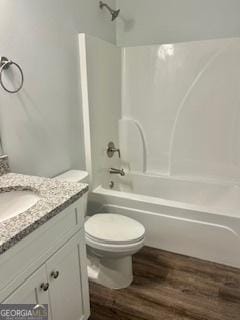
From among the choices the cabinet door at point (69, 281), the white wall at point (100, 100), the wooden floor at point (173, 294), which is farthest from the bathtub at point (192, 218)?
the cabinet door at point (69, 281)

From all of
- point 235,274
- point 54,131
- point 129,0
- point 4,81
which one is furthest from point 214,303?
point 129,0

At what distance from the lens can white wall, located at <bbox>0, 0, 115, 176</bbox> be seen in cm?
150

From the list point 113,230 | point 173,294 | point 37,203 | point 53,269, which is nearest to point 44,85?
point 37,203

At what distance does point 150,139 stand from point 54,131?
1174 millimetres

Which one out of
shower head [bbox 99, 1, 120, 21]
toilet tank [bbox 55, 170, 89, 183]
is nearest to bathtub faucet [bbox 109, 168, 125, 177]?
toilet tank [bbox 55, 170, 89, 183]

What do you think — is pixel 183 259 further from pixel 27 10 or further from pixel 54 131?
pixel 27 10

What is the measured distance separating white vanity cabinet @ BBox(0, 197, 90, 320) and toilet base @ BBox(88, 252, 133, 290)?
371 mm

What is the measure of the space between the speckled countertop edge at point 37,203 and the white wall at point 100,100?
0.90 metres

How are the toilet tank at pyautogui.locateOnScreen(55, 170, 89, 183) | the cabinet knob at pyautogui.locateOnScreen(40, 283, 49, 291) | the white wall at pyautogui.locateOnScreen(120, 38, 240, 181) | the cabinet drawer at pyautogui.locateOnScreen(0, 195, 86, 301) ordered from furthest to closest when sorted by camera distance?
1. the white wall at pyautogui.locateOnScreen(120, 38, 240, 181)
2. the toilet tank at pyautogui.locateOnScreen(55, 170, 89, 183)
3. the cabinet knob at pyautogui.locateOnScreen(40, 283, 49, 291)
4. the cabinet drawer at pyautogui.locateOnScreen(0, 195, 86, 301)

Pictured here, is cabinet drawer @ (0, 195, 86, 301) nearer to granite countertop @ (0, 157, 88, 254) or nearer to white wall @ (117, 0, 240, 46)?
granite countertop @ (0, 157, 88, 254)

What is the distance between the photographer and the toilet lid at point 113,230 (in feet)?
5.42

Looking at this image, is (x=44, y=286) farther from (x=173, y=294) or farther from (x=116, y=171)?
(x=116, y=171)

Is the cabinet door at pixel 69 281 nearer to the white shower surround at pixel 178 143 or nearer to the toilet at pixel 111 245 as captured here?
the toilet at pixel 111 245

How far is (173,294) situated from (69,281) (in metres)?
0.84
